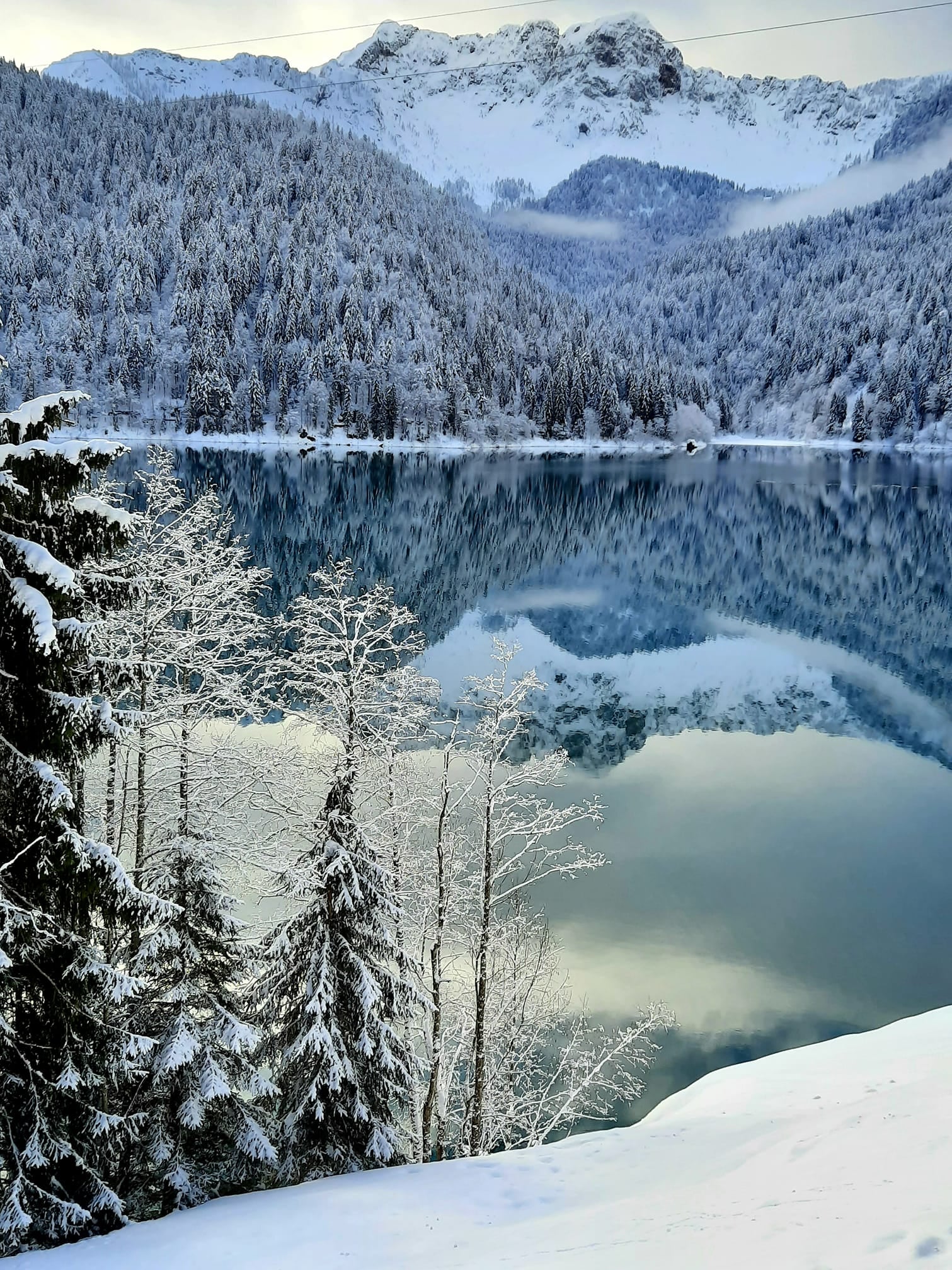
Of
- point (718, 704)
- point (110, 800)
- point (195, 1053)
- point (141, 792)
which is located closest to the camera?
point (195, 1053)

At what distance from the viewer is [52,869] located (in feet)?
26.3

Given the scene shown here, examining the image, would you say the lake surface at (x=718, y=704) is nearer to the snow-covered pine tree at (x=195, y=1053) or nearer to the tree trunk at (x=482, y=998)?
the tree trunk at (x=482, y=998)

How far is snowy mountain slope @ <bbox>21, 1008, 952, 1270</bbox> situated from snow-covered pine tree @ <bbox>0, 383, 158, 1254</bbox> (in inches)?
30.7

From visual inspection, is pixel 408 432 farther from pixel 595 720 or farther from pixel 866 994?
pixel 866 994

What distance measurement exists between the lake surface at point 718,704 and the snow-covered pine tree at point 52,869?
31.0ft

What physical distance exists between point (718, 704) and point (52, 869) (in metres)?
32.8

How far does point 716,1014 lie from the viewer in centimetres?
1720

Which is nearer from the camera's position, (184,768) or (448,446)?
(184,768)

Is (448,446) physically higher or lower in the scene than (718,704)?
higher

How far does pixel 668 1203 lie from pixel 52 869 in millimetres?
6637

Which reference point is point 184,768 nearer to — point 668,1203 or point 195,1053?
point 195,1053

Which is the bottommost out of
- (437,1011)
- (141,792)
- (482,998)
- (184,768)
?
(437,1011)

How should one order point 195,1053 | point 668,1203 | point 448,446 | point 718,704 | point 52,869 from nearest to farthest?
point 52,869 < point 668,1203 < point 195,1053 < point 718,704 < point 448,446

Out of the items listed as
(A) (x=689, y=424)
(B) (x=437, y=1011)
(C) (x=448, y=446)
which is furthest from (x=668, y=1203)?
(A) (x=689, y=424)
